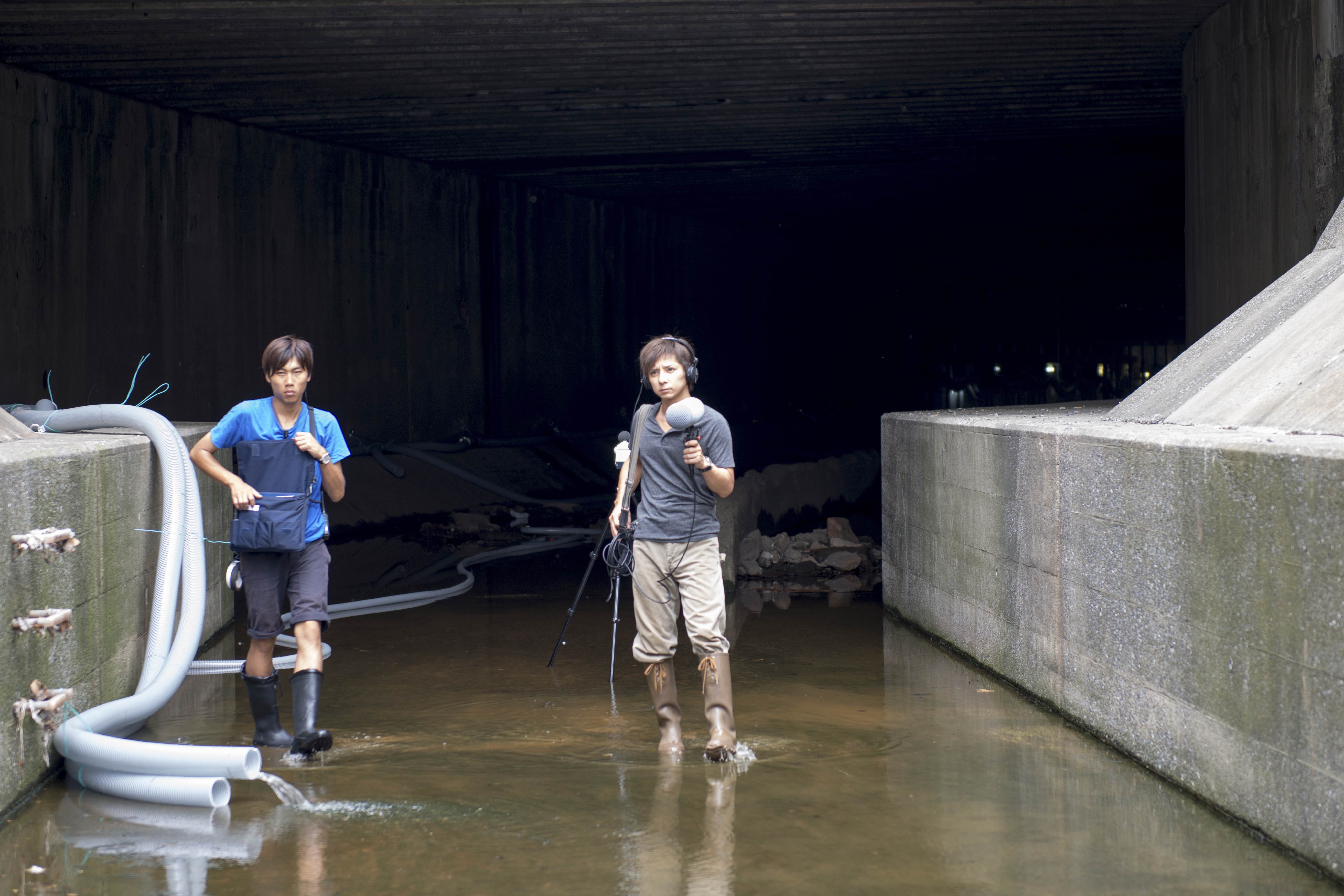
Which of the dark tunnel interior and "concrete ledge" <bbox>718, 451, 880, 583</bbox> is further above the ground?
the dark tunnel interior

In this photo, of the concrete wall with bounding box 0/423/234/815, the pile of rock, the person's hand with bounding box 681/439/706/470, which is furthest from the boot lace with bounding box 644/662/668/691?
the pile of rock

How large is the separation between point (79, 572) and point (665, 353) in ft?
8.34

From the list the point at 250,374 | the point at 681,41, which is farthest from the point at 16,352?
the point at 681,41

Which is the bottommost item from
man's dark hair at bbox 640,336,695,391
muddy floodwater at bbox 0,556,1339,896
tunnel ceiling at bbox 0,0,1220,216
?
muddy floodwater at bbox 0,556,1339,896

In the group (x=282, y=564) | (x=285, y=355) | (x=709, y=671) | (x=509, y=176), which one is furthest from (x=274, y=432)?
(x=509, y=176)

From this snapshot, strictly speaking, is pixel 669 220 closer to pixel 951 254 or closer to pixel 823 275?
pixel 823 275

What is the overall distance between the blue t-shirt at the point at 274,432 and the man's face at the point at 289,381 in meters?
0.08

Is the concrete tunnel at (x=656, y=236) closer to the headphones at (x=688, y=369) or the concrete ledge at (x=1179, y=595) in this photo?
the concrete ledge at (x=1179, y=595)

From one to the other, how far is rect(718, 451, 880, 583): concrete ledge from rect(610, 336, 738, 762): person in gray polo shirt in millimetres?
3740

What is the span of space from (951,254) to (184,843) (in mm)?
30813

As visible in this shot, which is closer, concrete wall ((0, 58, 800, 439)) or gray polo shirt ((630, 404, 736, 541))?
gray polo shirt ((630, 404, 736, 541))

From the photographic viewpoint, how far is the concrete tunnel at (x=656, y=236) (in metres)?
4.97

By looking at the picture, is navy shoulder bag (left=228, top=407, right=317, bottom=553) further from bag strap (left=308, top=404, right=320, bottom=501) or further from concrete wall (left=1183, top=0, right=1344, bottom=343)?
concrete wall (left=1183, top=0, right=1344, bottom=343)

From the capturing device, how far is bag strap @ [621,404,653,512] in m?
5.04
